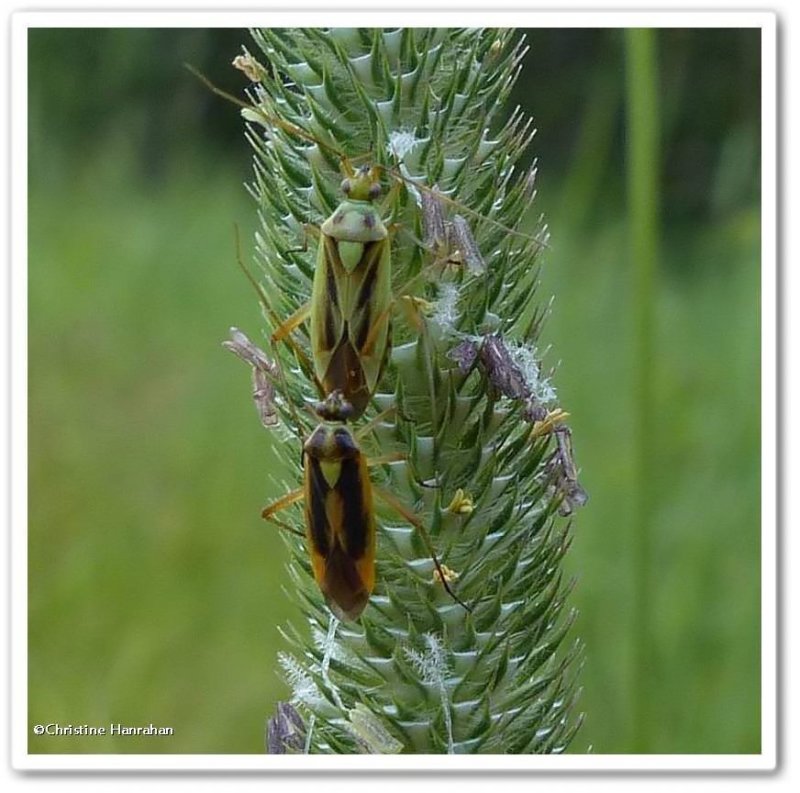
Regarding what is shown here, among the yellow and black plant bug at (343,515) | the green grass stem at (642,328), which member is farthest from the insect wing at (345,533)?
the green grass stem at (642,328)

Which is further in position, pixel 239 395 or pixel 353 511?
pixel 239 395

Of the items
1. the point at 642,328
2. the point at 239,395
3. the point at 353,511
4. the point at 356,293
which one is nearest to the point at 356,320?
the point at 356,293

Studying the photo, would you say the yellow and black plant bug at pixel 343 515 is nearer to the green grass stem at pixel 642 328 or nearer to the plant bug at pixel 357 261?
the plant bug at pixel 357 261

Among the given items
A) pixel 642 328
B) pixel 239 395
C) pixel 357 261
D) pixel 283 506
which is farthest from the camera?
pixel 239 395

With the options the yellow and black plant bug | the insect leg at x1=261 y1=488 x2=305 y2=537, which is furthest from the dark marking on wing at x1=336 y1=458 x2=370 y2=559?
the insect leg at x1=261 y1=488 x2=305 y2=537

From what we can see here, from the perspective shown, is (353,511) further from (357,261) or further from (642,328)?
(642,328)
